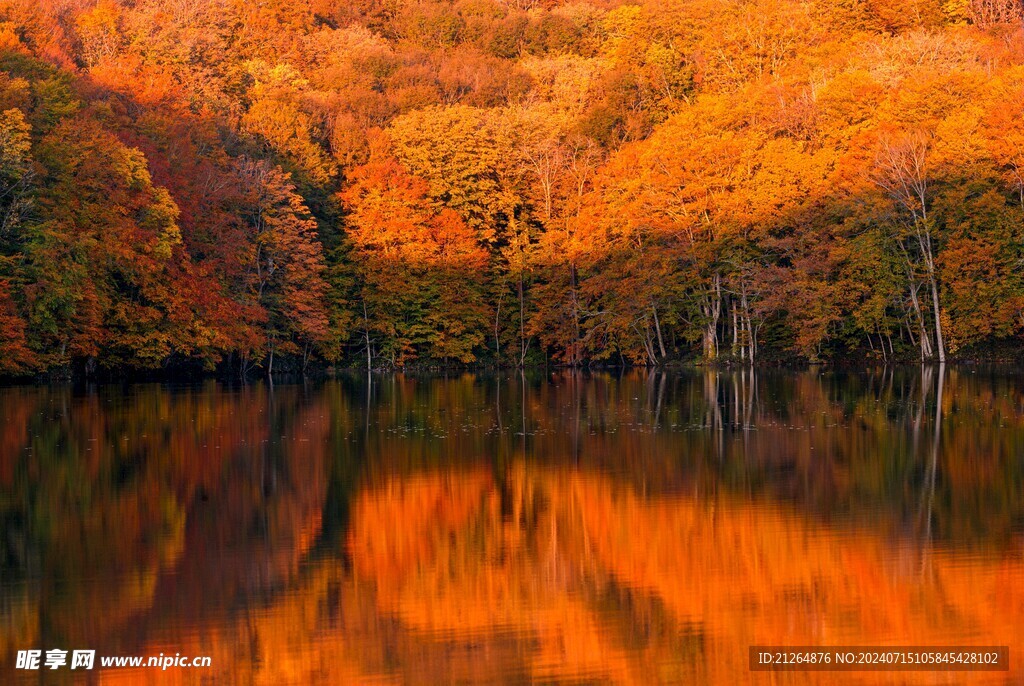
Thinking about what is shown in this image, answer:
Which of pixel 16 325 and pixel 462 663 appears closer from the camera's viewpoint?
pixel 462 663

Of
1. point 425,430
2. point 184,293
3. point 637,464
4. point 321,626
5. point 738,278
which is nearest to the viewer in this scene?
point 321,626

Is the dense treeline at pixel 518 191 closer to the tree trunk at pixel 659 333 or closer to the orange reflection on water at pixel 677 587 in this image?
the tree trunk at pixel 659 333

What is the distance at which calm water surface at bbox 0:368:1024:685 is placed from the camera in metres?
9.15

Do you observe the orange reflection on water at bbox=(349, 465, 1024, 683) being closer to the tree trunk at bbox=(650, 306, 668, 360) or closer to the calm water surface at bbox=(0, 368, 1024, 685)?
the calm water surface at bbox=(0, 368, 1024, 685)

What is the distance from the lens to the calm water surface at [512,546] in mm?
9148

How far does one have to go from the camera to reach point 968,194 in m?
49.4

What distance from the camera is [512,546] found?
12.7 meters

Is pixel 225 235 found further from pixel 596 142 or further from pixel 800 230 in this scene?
pixel 800 230

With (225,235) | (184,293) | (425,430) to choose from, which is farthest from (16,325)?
(425,430)

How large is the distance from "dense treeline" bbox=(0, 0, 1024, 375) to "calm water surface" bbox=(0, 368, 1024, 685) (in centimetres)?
2127

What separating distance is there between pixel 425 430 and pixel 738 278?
3220 centimetres

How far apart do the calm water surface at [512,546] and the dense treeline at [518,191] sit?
2127cm

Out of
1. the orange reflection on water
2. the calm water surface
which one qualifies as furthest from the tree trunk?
the orange reflection on water

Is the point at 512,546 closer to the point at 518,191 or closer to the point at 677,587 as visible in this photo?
the point at 677,587
